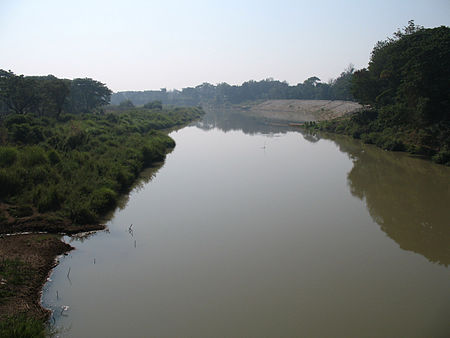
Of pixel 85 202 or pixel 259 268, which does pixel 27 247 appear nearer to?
pixel 85 202

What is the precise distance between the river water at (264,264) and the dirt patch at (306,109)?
29832 mm

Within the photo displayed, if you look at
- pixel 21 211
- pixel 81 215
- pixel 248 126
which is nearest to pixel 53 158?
pixel 21 211

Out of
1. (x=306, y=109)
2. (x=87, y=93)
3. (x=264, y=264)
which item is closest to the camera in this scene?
(x=264, y=264)

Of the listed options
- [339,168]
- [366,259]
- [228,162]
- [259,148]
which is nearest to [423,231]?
[366,259]

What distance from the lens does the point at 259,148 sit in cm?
2291

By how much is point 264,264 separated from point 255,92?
325 feet

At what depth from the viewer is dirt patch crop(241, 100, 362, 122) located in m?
44.8

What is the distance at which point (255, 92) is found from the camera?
102 m

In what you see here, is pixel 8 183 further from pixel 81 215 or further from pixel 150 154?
pixel 150 154

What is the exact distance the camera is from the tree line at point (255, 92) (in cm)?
6849

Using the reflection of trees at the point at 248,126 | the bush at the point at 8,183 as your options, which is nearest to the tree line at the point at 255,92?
the reflection of trees at the point at 248,126

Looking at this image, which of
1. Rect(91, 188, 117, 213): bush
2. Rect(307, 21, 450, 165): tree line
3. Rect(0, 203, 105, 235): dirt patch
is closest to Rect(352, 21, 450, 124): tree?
Rect(307, 21, 450, 165): tree line

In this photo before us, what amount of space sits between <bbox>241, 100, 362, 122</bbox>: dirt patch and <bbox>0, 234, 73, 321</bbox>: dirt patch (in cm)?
3644

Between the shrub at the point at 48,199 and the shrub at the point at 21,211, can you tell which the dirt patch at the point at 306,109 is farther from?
the shrub at the point at 21,211
